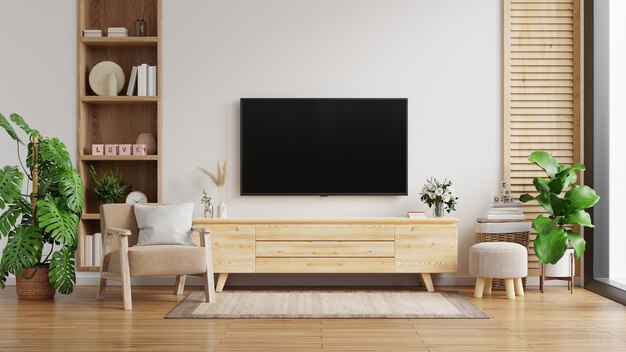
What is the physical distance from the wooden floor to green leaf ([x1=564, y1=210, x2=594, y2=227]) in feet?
2.22

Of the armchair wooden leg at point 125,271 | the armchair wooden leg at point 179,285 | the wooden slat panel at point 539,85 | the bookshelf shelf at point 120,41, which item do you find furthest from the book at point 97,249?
the wooden slat panel at point 539,85

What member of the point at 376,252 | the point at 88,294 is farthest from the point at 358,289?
the point at 88,294

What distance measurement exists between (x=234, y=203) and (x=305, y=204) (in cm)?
61

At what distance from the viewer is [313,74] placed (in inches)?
278

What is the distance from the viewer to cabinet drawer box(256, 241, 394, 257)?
21.5 ft

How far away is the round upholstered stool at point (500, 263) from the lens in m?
6.16

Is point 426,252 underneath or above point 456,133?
underneath

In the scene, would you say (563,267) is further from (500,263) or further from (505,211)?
(500,263)

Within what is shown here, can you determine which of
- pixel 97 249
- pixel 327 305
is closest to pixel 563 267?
pixel 327 305

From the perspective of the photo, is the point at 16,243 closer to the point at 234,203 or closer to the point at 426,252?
the point at 234,203

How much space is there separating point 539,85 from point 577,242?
146 centimetres

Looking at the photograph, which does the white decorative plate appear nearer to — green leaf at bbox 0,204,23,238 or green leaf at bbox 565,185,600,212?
green leaf at bbox 0,204,23,238

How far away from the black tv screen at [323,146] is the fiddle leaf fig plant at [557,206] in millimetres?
1155

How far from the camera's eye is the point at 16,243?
605cm
